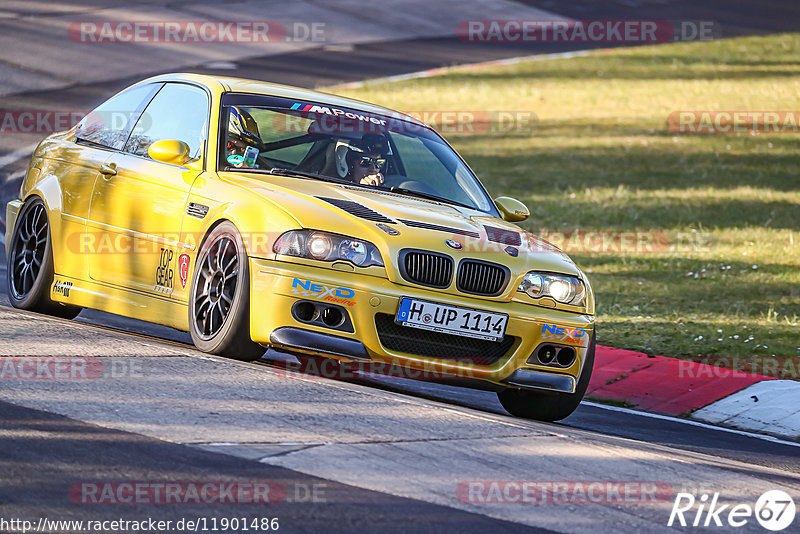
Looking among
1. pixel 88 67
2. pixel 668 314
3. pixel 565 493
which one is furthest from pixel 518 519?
pixel 88 67

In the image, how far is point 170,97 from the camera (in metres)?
8.45

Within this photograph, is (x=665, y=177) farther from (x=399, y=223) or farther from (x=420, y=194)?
(x=399, y=223)

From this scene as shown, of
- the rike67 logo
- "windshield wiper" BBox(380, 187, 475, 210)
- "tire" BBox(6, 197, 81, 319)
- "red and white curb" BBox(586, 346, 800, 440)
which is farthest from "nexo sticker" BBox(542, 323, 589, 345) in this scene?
"tire" BBox(6, 197, 81, 319)

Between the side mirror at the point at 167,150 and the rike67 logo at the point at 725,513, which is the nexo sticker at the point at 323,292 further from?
the rike67 logo at the point at 725,513

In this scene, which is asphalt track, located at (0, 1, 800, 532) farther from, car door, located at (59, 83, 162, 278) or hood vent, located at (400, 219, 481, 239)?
hood vent, located at (400, 219, 481, 239)

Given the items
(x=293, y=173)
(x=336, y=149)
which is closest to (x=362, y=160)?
(x=336, y=149)

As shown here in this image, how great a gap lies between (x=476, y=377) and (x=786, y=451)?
2.17 meters

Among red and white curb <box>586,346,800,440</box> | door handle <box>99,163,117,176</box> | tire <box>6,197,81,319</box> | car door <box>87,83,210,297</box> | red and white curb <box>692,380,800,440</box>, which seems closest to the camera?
car door <box>87,83,210,297</box>

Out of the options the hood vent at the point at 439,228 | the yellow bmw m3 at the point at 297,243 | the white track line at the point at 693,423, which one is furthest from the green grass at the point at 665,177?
the hood vent at the point at 439,228

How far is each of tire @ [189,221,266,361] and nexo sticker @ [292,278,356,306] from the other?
0.30 meters

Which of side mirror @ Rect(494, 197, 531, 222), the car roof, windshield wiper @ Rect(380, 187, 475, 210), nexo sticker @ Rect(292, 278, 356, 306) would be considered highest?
the car roof

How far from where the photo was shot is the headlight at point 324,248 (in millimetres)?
6805

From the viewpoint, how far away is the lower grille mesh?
269 inches

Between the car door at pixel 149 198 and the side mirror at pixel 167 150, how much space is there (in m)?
0.11
